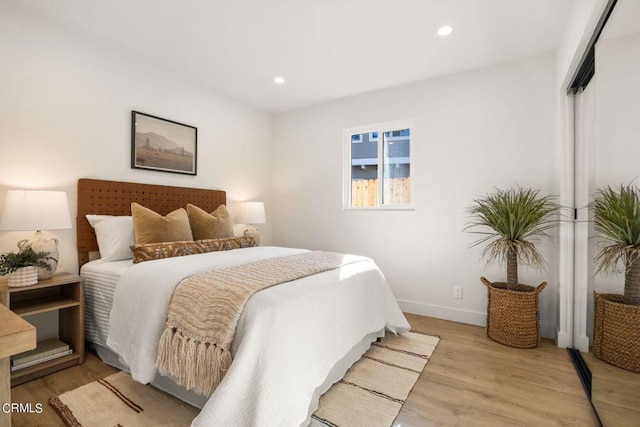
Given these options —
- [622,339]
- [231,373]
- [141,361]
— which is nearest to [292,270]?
[231,373]

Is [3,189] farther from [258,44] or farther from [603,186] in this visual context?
[603,186]

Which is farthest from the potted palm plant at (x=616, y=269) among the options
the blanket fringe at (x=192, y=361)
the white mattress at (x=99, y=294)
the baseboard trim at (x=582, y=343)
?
the white mattress at (x=99, y=294)

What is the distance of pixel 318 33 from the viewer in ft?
8.28

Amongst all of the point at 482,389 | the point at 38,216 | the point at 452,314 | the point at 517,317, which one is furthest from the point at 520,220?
the point at 38,216

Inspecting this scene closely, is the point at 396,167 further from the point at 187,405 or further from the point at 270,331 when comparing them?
the point at 187,405

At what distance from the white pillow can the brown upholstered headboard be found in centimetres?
9

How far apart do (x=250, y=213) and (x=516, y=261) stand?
9.19 ft

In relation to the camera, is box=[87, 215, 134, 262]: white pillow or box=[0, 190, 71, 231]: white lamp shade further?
box=[87, 215, 134, 262]: white pillow

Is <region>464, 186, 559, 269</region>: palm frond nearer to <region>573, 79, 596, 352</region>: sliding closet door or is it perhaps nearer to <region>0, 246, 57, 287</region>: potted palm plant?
<region>573, 79, 596, 352</region>: sliding closet door

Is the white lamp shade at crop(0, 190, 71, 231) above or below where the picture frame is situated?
below

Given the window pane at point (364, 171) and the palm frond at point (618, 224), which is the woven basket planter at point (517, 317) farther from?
the window pane at point (364, 171)

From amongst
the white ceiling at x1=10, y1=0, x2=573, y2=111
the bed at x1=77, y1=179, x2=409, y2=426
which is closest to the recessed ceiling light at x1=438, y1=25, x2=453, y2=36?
the white ceiling at x1=10, y1=0, x2=573, y2=111

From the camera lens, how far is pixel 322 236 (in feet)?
13.4

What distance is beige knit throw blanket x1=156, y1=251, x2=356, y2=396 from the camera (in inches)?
57.8
